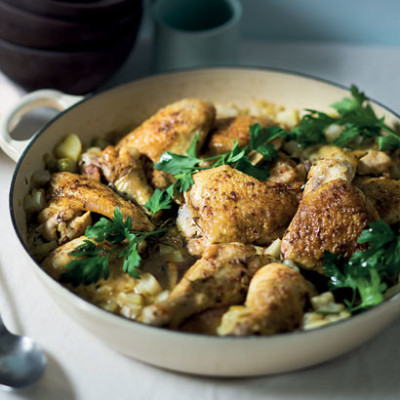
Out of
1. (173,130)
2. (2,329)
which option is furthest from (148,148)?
(2,329)

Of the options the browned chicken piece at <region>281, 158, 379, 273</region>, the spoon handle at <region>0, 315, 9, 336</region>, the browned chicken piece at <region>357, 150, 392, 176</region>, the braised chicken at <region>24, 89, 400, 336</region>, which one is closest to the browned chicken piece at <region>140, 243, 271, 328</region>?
the braised chicken at <region>24, 89, 400, 336</region>

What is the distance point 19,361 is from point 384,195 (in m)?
1.32

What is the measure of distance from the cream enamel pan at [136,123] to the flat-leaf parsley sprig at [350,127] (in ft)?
0.27

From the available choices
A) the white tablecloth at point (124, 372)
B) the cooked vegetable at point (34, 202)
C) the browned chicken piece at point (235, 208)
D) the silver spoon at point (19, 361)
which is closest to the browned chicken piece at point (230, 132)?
the browned chicken piece at point (235, 208)

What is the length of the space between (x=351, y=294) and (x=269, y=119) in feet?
2.93

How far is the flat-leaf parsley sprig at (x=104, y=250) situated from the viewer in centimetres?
177

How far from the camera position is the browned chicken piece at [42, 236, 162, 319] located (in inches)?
69.2

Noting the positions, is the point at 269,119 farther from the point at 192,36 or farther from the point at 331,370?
the point at 331,370

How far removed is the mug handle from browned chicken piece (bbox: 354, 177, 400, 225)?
48.2 inches

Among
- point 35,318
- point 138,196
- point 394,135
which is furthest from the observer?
point 394,135

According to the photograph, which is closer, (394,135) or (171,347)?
(171,347)

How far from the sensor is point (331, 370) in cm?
179

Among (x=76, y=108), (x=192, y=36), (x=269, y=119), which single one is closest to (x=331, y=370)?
(x=269, y=119)

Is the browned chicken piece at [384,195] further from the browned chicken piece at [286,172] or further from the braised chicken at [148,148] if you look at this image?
the braised chicken at [148,148]
